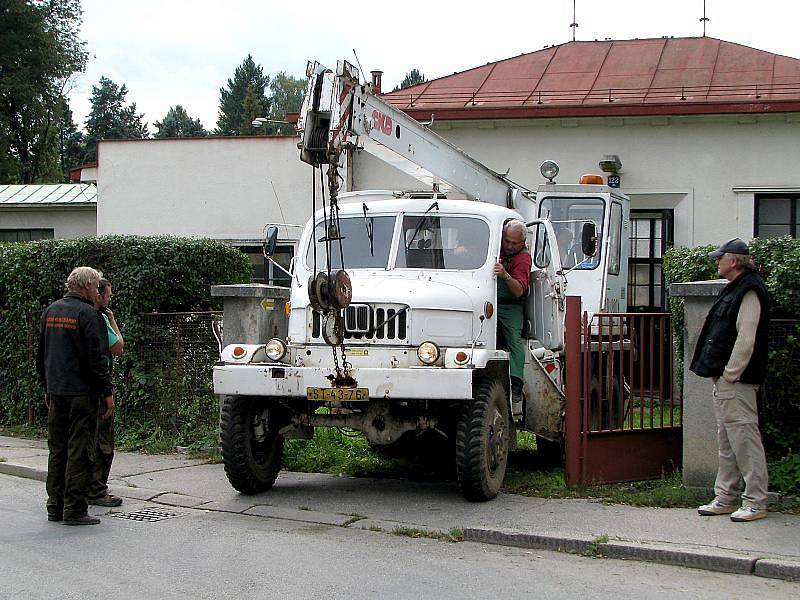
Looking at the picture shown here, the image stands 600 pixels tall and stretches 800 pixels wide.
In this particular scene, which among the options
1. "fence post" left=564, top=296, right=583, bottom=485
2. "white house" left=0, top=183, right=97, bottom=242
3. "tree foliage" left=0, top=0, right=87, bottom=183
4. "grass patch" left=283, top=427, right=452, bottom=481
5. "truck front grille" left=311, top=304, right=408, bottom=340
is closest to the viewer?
"truck front grille" left=311, top=304, right=408, bottom=340

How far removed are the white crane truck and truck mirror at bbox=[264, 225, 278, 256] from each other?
0.04 metres

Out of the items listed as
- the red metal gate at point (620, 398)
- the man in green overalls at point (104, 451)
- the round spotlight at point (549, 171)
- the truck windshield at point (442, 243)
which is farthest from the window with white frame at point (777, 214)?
the man in green overalls at point (104, 451)

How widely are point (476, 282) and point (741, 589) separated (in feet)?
12.4

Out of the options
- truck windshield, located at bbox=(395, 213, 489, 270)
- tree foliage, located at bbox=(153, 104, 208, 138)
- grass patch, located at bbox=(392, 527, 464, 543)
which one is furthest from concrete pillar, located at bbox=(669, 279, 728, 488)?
tree foliage, located at bbox=(153, 104, 208, 138)

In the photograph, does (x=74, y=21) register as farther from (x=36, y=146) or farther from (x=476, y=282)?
(x=476, y=282)

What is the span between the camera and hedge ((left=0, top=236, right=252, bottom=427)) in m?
12.5

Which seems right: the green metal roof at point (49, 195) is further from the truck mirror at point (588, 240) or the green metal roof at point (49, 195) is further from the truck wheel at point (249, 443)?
the truck wheel at point (249, 443)

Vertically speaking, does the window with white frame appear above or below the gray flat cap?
above

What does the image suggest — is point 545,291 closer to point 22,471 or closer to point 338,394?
point 338,394

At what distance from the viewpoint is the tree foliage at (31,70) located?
152 ft

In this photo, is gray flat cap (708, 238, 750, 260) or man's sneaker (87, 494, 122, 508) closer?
gray flat cap (708, 238, 750, 260)

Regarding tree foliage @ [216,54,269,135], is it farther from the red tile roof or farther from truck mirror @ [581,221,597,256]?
truck mirror @ [581,221,597,256]

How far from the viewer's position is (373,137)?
10383mm

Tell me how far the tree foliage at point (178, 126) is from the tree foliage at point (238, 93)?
2.05m
